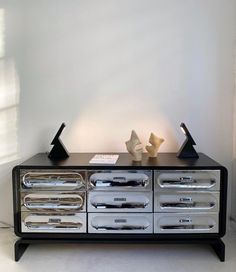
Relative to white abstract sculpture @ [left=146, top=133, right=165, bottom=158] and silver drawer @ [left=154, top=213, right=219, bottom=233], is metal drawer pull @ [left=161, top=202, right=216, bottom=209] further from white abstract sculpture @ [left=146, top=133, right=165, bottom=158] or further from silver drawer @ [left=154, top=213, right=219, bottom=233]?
white abstract sculpture @ [left=146, top=133, right=165, bottom=158]

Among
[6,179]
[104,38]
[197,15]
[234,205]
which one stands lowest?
[234,205]

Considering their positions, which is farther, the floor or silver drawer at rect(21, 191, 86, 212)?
silver drawer at rect(21, 191, 86, 212)

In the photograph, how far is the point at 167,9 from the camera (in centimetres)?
267

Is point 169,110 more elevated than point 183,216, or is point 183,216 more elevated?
point 169,110

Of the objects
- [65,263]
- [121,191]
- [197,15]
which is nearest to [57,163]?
[121,191]

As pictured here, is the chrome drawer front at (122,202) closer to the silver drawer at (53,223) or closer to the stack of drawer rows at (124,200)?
the stack of drawer rows at (124,200)

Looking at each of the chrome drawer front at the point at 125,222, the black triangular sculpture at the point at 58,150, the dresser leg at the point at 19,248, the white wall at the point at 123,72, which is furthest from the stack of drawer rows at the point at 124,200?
the white wall at the point at 123,72

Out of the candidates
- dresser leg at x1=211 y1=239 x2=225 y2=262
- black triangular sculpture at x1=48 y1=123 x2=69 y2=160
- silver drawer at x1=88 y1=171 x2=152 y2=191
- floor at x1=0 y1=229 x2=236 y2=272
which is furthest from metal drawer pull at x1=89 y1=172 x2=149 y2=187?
dresser leg at x1=211 y1=239 x2=225 y2=262

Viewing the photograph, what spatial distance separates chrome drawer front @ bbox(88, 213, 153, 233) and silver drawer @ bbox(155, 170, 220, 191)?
0.74 ft

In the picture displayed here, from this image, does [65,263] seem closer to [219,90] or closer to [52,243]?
[52,243]

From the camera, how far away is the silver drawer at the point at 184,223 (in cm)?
222

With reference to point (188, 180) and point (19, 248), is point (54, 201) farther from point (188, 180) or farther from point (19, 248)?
point (188, 180)

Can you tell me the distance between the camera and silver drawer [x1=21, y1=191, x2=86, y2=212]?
2.24 m

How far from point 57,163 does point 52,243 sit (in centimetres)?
57
